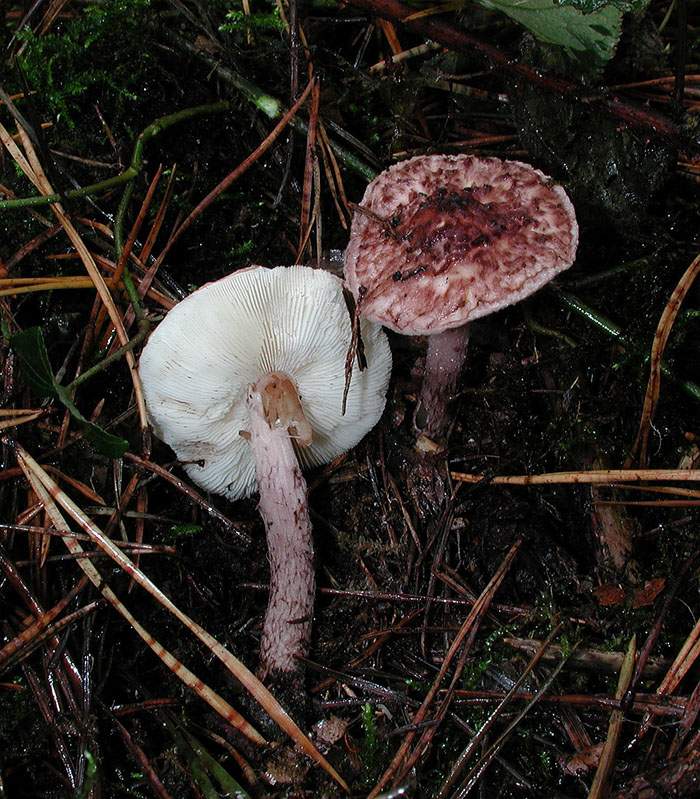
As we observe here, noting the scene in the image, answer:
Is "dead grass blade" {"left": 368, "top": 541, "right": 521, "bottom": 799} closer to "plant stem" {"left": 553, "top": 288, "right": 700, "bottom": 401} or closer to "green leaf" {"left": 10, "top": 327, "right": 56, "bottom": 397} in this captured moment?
"plant stem" {"left": 553, "top": 288, "right": 700, "bottom": 401}

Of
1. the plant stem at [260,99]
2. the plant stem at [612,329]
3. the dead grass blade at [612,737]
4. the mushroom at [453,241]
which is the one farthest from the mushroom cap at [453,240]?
the dead grass blade at [612,737]

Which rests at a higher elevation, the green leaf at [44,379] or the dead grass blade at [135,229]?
the dead grass blade at [135,229]

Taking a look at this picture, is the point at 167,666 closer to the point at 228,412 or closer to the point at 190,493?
the point at 190,493

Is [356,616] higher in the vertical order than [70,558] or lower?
lower

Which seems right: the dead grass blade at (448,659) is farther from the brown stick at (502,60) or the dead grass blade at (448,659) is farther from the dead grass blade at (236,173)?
the dead grass blade at (236,173)

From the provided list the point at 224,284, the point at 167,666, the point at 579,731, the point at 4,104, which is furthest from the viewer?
the point at 4,104

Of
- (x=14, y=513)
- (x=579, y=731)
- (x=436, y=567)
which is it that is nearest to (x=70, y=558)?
(x=14, y=513)
